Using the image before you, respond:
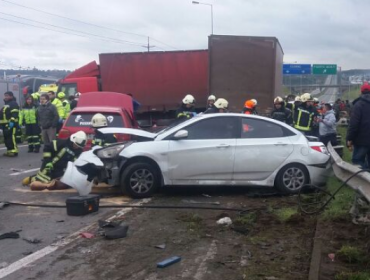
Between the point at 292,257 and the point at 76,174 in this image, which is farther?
the point at 76,174

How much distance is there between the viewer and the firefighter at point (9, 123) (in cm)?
1673

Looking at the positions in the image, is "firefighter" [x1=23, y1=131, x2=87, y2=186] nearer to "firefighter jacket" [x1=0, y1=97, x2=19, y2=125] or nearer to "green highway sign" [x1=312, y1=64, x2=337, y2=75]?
"firefighter jacket" [x1=0, y1=97, x2=19, y2=125]

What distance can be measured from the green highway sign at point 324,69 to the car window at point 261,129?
44.3m

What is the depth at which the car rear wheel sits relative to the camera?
9.95 m

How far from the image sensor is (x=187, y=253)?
648cm

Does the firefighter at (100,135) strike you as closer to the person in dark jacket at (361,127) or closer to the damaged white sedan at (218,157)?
the damaged white sedan at (218,157)

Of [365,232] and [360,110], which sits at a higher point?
[360,110]

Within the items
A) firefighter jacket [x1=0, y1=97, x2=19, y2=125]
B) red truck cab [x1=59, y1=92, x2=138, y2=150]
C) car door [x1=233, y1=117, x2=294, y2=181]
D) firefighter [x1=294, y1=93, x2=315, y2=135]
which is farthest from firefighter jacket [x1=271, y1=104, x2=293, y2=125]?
firefighter jacket [x1=0, y1=97, x2=19, y2=125]

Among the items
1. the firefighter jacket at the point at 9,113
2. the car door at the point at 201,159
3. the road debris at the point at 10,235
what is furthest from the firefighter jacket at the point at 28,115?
the road debris at the point at 10,235

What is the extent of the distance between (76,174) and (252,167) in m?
3.06

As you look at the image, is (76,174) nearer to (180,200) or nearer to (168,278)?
(180,200)

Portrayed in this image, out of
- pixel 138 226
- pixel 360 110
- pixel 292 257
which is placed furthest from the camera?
pixel 360 110

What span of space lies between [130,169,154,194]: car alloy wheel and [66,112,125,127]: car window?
2622 mm

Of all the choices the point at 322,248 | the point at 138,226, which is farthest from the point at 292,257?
the point at 138,226
